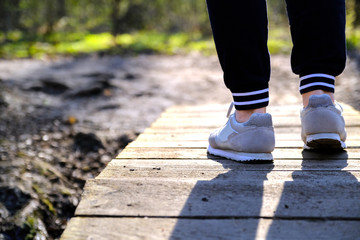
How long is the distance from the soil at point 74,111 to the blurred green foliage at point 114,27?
51.5 inches

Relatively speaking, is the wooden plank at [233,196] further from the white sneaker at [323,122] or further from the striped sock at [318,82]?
the striped sock at [318,82]

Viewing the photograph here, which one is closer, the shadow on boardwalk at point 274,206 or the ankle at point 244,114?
the shadow on boardwalk at point 274,206

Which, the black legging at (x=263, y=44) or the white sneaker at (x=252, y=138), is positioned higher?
the black legging at (x=263, y=44)

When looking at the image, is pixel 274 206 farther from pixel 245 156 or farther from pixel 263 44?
pixel 263 44

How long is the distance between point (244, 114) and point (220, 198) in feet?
1.35

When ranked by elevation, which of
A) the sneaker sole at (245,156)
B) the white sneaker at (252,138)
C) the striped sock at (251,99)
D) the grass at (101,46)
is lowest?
the grass at (101,46)

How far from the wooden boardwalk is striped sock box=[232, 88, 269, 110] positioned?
0.65 ft

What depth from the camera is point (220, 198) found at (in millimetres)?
1050

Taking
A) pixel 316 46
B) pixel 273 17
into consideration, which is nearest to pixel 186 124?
pixel 316 46

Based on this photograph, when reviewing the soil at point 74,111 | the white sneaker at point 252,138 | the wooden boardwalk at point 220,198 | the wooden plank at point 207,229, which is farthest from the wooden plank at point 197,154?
the soil at point 74,111

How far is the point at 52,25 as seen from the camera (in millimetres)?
10977

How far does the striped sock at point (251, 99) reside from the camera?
Answer: 51.6 inches

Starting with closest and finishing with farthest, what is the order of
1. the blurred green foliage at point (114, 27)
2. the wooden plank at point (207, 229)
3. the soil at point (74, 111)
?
the wooden plank at point (207, 229), the soil at point (74, 111), the blurred green foliage at point (114, 27)

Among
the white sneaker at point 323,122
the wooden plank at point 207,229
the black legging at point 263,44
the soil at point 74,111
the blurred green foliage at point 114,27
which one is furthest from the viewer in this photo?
the blurred green foliage at point 114,27
